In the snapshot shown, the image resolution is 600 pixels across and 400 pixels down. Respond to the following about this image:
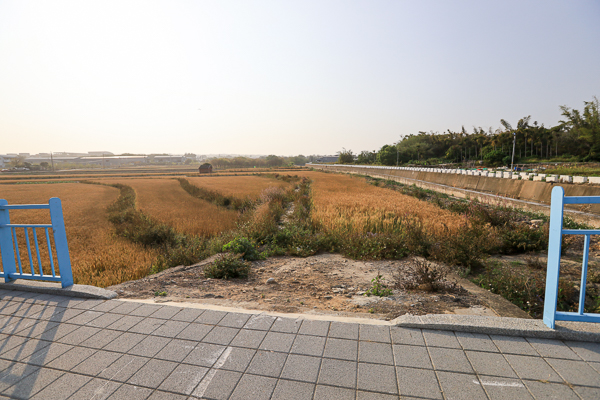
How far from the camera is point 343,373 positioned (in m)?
2.27

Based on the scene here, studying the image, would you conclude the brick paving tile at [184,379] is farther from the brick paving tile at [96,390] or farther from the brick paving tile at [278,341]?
the brick paving tile at [278,341]

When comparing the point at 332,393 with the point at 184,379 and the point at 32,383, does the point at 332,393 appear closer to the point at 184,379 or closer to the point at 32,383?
the point at 184,379

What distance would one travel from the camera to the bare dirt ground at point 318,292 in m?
3.78

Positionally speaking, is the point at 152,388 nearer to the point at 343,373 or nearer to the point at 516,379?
the point at 343,373

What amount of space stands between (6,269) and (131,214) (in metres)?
10.6

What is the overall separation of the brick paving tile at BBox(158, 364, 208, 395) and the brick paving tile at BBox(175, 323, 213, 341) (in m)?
0.43

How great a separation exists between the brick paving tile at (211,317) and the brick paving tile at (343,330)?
121 centimetres

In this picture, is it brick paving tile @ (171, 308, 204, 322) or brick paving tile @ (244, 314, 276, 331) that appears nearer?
brick paving tile @ (244, 314, 276, 331)

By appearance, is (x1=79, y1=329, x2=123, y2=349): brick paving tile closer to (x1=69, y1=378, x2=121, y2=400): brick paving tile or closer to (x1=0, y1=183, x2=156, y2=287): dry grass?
(x1=69, y1=378, x2=121, y2=400): brick paving tile

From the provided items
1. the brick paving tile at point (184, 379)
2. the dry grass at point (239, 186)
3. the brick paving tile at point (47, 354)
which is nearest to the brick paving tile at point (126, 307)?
the brick paving tile at point (47, 354)

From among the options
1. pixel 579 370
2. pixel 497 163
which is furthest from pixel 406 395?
pixel 497 163

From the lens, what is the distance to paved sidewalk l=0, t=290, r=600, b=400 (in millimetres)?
2100

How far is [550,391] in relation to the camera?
204 cm

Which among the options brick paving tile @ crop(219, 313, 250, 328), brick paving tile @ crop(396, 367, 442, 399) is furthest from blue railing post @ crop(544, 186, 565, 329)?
brick paving tile @ crop(219, 313, 250, 328)
